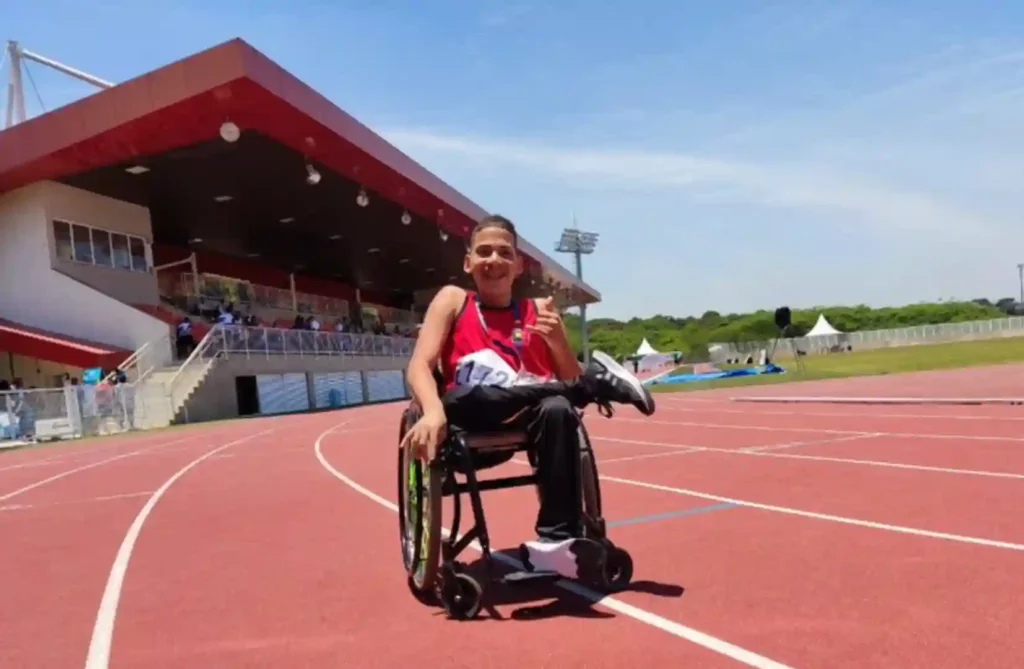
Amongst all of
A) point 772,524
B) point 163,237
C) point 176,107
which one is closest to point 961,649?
point 772,524

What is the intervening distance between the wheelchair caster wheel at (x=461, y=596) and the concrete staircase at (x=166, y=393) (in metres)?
22.7

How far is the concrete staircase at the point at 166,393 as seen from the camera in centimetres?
2385

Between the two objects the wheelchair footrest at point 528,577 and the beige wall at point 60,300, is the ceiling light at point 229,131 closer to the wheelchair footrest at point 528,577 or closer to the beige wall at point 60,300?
the beige wall at point 60,300

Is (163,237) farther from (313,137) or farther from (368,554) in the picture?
(368,554)

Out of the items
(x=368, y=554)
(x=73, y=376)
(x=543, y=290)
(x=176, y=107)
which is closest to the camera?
(x=368, y=554)

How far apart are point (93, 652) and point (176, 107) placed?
18155mm

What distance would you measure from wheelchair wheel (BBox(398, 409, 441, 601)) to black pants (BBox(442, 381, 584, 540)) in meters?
0.29

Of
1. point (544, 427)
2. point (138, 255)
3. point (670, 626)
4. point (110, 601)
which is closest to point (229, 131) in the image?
point (138, 255)

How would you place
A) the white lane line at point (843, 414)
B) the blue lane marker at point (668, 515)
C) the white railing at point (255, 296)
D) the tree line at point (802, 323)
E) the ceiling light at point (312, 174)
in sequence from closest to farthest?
the blue lane marker at point (668, 515)
the white lane line at point (843, 414)
the ceiling light at point (312, 174)
the white railing at point (255, 296)
the tree line at point (802, 323)

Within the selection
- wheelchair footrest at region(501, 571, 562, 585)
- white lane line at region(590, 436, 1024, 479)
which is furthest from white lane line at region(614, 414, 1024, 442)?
wheelchair footrest at region(501, 571, 562, 585)

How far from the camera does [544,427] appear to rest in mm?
3381

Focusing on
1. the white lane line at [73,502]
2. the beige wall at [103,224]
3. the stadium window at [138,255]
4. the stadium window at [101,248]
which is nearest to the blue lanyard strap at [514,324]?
the white lane line at [73,502]

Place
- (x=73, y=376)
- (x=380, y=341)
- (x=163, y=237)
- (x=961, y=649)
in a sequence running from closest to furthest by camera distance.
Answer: (x=961, y=649), (x=73, y=376), (x=163, y=237), (x=380, y=341)

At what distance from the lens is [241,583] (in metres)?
Answer: 4.28
